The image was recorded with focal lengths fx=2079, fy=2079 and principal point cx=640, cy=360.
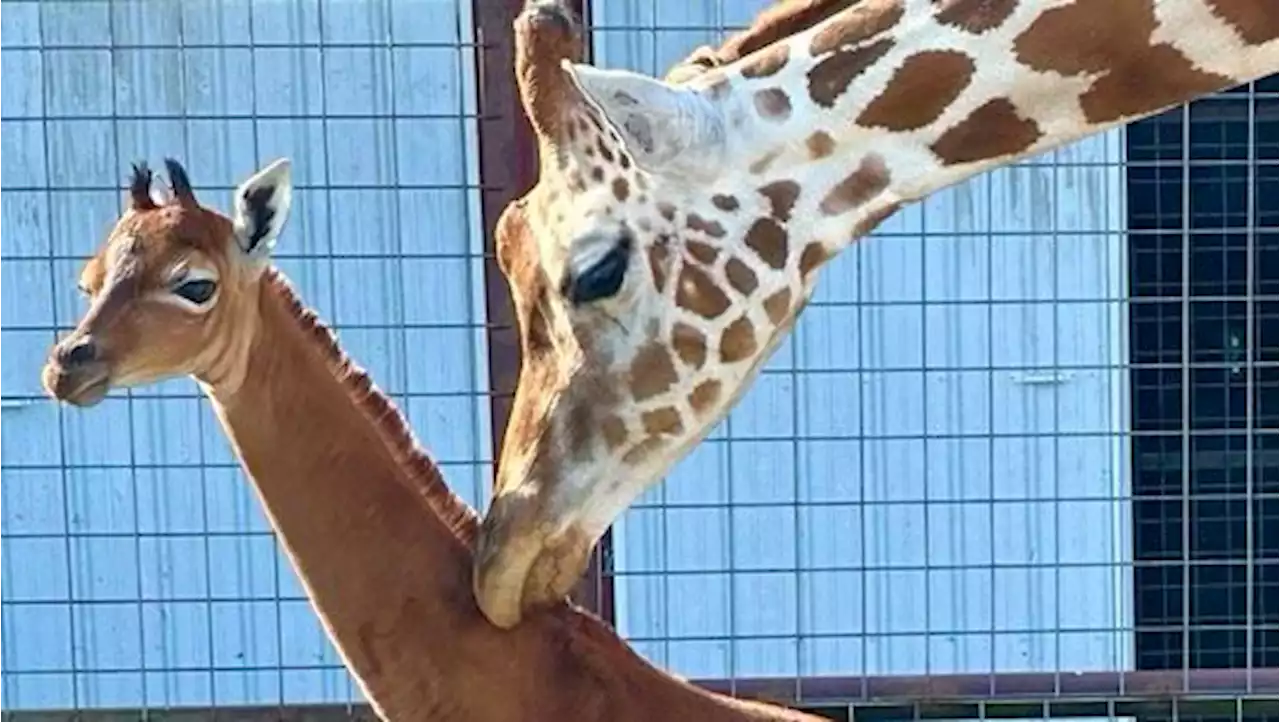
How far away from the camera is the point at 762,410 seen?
4.85 metres

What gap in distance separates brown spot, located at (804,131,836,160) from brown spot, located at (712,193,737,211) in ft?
0.36

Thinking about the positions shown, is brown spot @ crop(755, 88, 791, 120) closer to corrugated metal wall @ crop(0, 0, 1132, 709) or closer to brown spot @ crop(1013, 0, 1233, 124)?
brown spot @ crop(1013, 0, 1233, 124)

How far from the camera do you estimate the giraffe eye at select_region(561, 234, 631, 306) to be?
2.41m

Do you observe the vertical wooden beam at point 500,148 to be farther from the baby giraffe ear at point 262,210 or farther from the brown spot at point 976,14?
the brown spot at point 976,14

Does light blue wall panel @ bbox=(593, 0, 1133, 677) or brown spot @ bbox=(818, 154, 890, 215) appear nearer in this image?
brown spot @ bbox=(818, 154, 890, 215)

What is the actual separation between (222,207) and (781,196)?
2.42 meters

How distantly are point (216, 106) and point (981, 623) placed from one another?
→ 2.12 metres

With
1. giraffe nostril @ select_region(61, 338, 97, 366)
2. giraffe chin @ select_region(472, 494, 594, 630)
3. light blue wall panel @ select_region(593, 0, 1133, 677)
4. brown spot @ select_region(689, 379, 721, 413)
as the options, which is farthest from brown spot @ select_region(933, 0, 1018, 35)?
light blue wall panel @ select_region(593, 0, 1133, 677)

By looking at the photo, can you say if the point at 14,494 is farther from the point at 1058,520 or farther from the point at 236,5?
the point at 1058,520

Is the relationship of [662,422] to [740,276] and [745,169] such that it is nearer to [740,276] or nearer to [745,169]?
[740,276]

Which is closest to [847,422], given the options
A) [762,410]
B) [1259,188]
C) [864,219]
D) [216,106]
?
[762,410]

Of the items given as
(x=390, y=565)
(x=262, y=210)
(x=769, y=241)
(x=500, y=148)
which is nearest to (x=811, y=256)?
(x=769, y=241)

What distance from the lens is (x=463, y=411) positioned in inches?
186

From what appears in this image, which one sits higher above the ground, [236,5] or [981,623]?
[236,5]
